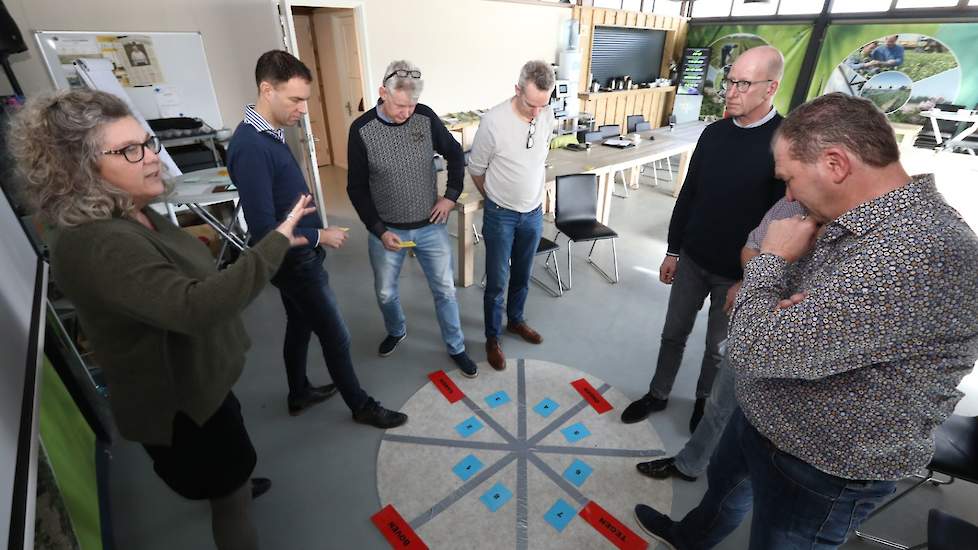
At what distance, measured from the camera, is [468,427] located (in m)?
2.35

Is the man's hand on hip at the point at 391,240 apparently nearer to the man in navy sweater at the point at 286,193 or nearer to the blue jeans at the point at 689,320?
the man in navy sweater at the point at 286,193

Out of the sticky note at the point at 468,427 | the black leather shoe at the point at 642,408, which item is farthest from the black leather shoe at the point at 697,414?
the sticky note at the point at 468,427

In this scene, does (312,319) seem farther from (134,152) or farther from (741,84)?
(741,84)

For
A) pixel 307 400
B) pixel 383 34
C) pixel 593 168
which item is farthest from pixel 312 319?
pixel 383 34

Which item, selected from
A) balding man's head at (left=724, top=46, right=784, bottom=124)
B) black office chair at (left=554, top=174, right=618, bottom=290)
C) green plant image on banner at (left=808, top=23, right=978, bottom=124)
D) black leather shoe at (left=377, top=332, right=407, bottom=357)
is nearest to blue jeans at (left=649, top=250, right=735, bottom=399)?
balding man's head at (left=724, top=46, right=784, bottom=124)

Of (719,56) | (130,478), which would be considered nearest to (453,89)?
(130,478)

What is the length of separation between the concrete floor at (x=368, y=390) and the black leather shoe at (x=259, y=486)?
0.03 metres

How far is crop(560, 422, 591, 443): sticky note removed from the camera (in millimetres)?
2300

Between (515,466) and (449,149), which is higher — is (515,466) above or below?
below

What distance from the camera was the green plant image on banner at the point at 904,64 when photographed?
22.2 ft

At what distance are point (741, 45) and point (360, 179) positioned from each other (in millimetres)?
9577

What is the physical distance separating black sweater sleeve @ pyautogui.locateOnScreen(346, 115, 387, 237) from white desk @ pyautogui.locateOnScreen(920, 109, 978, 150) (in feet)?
29.9

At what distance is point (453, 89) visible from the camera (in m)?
6.30

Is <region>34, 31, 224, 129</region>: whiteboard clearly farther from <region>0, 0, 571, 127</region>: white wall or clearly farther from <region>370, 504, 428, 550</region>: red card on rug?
<region>370, 504, 428, 550</region>: red card on rug
